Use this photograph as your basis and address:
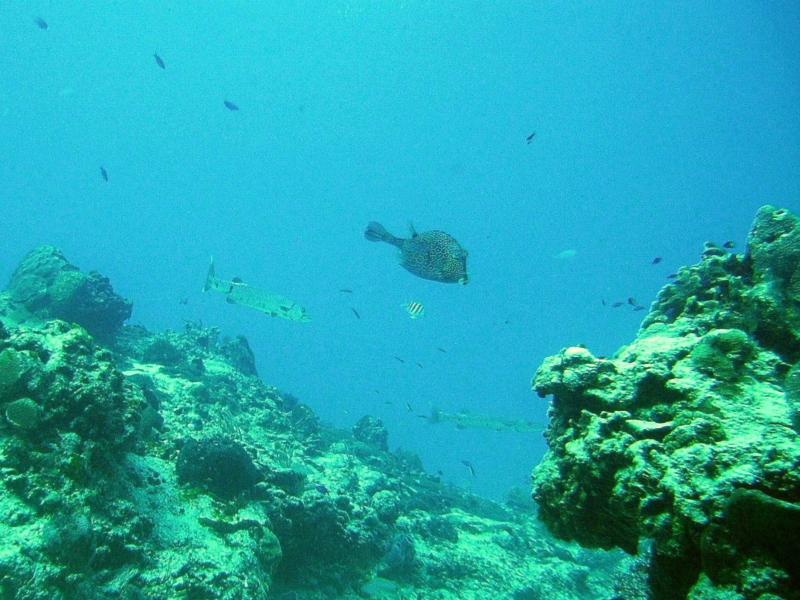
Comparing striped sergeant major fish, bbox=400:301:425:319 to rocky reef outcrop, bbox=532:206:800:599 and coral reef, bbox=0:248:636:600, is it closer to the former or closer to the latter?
coral reef, bbox=0:248:636:600

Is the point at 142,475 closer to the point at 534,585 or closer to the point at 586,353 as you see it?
the point at 586,353

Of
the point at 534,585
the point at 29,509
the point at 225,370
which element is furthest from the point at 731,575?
the point at 225,370

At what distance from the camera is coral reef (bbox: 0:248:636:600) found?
468 centimetres

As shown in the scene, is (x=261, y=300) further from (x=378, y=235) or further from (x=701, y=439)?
(x=701, y=439)

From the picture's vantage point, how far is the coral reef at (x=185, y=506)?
15.3 feet

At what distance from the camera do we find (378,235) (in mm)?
6012

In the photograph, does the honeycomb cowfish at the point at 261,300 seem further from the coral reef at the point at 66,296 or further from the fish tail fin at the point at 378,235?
the fish tail fin at the point at 378,235

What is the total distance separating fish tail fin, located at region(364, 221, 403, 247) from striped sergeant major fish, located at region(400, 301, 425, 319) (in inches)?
158

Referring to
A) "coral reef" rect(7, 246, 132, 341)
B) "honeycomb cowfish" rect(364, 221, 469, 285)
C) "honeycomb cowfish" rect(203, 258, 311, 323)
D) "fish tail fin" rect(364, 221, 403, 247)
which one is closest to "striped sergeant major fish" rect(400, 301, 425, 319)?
"fish tail fin" rect(364, 221, 403, 247)

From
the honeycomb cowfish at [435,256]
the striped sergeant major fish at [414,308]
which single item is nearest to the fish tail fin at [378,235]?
the honeycomb cowfish at [435,256]

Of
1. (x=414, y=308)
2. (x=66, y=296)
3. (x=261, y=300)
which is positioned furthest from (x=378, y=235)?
(x=66, y=296)

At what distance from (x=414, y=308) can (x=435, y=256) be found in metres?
4.71

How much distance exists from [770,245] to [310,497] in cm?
742

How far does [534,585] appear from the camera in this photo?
35.8ft
